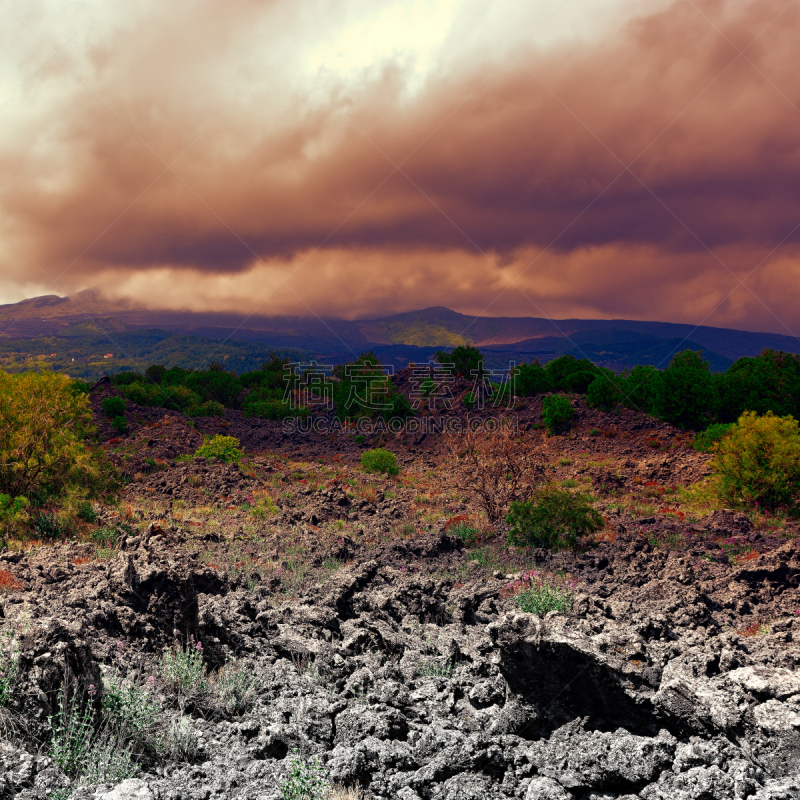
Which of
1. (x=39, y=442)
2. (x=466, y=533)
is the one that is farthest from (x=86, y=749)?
(x=39, y=442)

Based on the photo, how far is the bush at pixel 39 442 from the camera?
49.5ft

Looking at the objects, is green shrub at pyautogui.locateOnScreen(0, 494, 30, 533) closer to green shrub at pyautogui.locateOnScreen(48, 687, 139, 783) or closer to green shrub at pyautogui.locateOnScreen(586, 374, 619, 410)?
→ green shrub at pyautogui.locateOnScreen(48, 687, 139, 783)

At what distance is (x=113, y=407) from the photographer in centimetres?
4441

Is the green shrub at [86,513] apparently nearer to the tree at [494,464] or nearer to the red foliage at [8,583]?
the red foliage at [8,583]

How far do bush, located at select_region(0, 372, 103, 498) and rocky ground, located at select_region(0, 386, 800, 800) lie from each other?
11.6 ft

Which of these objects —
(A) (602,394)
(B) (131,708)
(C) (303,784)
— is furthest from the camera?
(A) (602,394)

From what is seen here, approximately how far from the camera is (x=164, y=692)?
5.55 meters

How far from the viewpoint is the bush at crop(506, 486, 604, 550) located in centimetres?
1391

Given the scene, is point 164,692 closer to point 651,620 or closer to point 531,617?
point 531,617

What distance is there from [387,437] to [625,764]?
45641mm

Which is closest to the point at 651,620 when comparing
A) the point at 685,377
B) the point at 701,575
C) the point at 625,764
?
the point at 625,764

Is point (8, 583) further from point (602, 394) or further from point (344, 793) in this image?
point (602, 394)

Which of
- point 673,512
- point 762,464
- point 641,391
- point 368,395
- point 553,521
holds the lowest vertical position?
point 673,512

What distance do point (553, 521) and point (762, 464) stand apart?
9.40m
